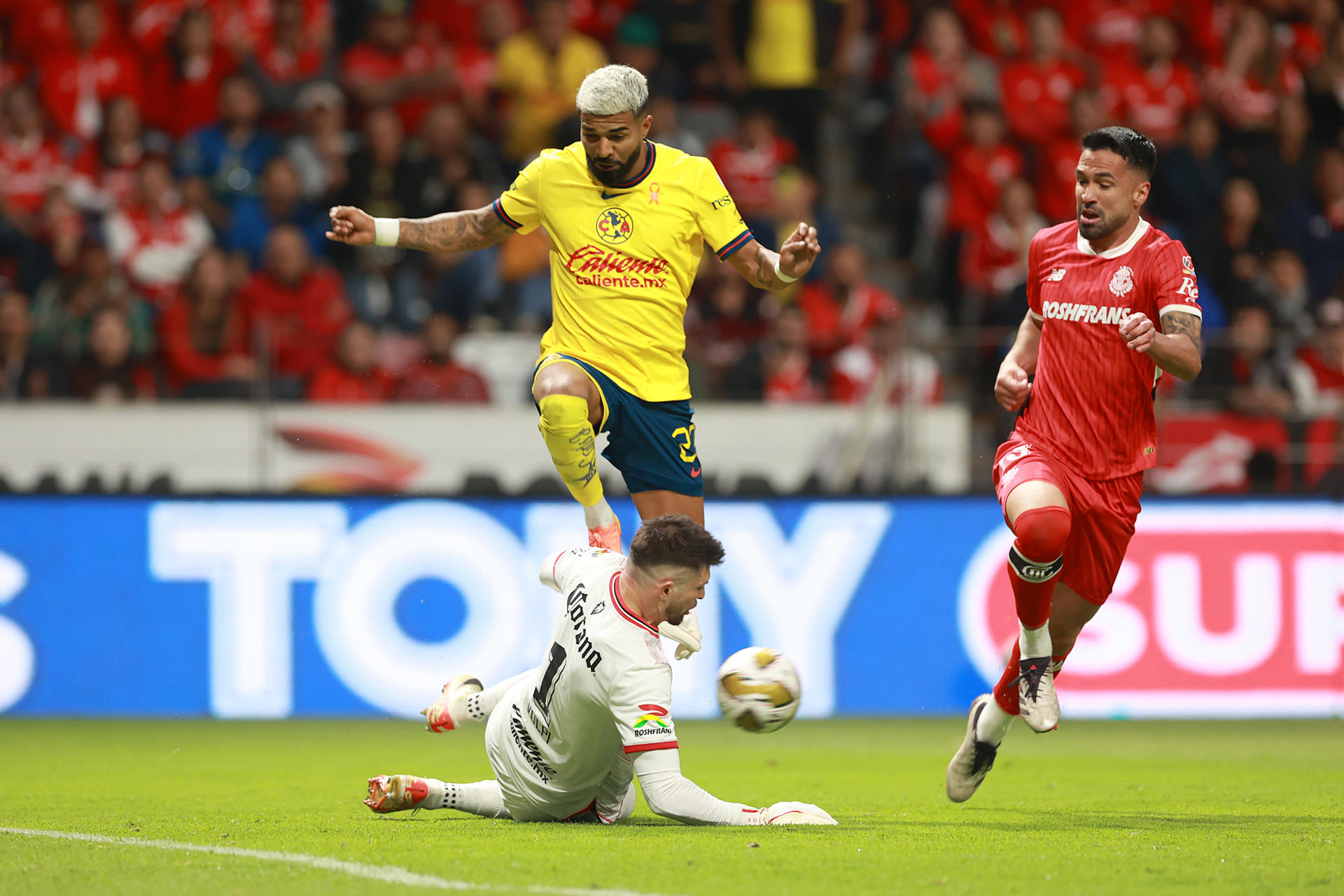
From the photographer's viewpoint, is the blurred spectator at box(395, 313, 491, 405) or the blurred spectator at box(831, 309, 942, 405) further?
the blurred spectator at box(831, 309, 942, 405)

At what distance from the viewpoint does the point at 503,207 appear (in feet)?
24.5

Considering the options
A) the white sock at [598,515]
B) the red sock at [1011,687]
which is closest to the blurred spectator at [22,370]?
the white sock at [598,515]

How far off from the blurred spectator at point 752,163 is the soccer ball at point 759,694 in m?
8.02

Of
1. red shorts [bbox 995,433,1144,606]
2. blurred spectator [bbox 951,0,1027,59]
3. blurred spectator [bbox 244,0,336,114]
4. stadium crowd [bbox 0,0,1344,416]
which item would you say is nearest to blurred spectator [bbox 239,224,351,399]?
stadium crowd [bbox 0,0,1344,416]

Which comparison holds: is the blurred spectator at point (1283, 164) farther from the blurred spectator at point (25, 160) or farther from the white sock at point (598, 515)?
the blurred spectator at point (25, 160)

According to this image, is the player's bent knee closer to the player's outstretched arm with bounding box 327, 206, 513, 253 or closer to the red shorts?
the red shorts

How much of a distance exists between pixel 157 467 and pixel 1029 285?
261 inches

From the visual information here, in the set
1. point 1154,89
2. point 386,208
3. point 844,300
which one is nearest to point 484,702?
point 844,300

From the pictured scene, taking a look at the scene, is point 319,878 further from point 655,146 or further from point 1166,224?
point 1166,224

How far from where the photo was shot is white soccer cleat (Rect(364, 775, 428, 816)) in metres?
6.11

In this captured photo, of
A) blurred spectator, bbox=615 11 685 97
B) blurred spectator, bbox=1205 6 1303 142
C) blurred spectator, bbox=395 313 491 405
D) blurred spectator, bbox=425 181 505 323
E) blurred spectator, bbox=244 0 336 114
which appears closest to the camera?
blurred spectator, bbox=395 313 491 405

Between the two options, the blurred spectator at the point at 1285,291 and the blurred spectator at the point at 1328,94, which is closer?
the blurred spectator at the point at 1285,291

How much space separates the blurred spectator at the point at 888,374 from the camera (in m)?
11.5

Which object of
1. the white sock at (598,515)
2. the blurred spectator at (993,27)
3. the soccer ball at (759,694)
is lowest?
the soccer ball at (759,694)
